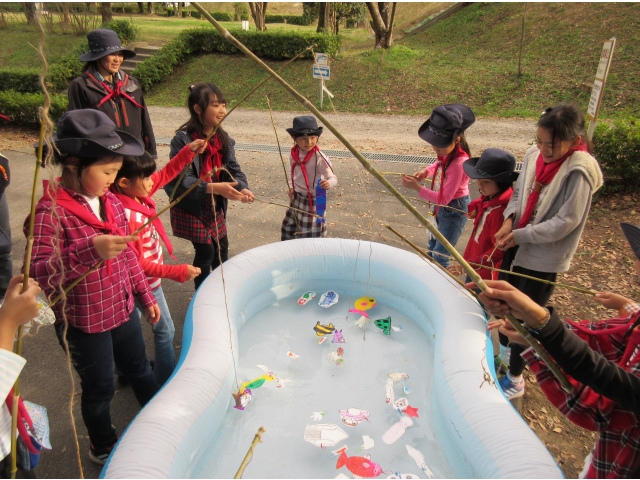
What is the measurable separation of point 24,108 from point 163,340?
8.43 m

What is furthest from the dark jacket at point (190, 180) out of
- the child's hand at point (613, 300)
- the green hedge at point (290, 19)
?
the green hedge at point (290, 19)

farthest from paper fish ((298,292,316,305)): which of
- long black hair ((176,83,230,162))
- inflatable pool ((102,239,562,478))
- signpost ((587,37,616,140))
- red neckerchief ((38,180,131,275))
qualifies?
signpost ((587,37,616,140))

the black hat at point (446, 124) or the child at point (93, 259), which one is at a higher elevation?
the black hat at point (446, 124)

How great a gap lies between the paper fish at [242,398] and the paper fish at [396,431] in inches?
33.3

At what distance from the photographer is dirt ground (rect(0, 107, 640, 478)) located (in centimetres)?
284

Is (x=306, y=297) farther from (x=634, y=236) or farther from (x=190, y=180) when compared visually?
(x=634, y=236)

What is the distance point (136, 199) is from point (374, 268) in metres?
2.00

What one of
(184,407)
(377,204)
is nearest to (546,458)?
(184,407)

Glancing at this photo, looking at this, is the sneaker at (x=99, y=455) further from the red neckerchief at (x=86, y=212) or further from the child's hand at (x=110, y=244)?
the child's hand at (x=110, y=244)

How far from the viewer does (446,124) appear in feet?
10.1

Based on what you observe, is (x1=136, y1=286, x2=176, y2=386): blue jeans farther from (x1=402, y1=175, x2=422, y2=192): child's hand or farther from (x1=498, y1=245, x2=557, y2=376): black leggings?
(x1=498, y1=245, x2=557, y2=376): black leggings

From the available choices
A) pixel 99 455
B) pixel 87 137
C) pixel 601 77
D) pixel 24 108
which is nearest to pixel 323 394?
pixel 99 455

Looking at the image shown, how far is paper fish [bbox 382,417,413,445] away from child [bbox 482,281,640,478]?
94 cm

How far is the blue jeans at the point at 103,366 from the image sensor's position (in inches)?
81.8
